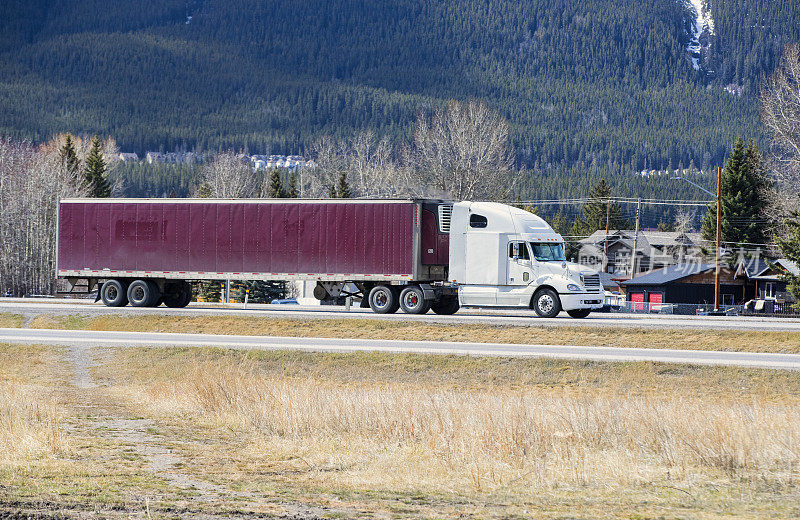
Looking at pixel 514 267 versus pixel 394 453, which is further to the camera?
pixel 514 267

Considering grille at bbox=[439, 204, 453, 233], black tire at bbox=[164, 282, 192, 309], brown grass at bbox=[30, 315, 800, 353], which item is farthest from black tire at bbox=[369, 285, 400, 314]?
black tire at bbox=[164, 282, 192, 309]

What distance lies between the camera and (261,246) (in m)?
35.2

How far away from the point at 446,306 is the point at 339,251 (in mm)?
4623

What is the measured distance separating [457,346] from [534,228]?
6860mm

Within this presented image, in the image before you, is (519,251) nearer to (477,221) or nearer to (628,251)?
(477,221)

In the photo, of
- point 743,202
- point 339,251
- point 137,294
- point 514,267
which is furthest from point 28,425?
point 743,202

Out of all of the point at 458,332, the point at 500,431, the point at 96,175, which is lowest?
the point at 500,431

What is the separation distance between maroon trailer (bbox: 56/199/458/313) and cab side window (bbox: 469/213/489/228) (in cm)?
98

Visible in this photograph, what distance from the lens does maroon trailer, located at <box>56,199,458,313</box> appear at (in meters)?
33.5

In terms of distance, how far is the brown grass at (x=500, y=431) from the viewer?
11.7m

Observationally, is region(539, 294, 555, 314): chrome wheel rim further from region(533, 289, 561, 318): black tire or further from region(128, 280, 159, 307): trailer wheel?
region(128, 280, 159, 307): trailer wheel

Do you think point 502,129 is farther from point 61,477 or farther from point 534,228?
point 61,477

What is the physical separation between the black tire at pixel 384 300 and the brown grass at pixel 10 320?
13.9 meters

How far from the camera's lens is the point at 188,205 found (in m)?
36.4
